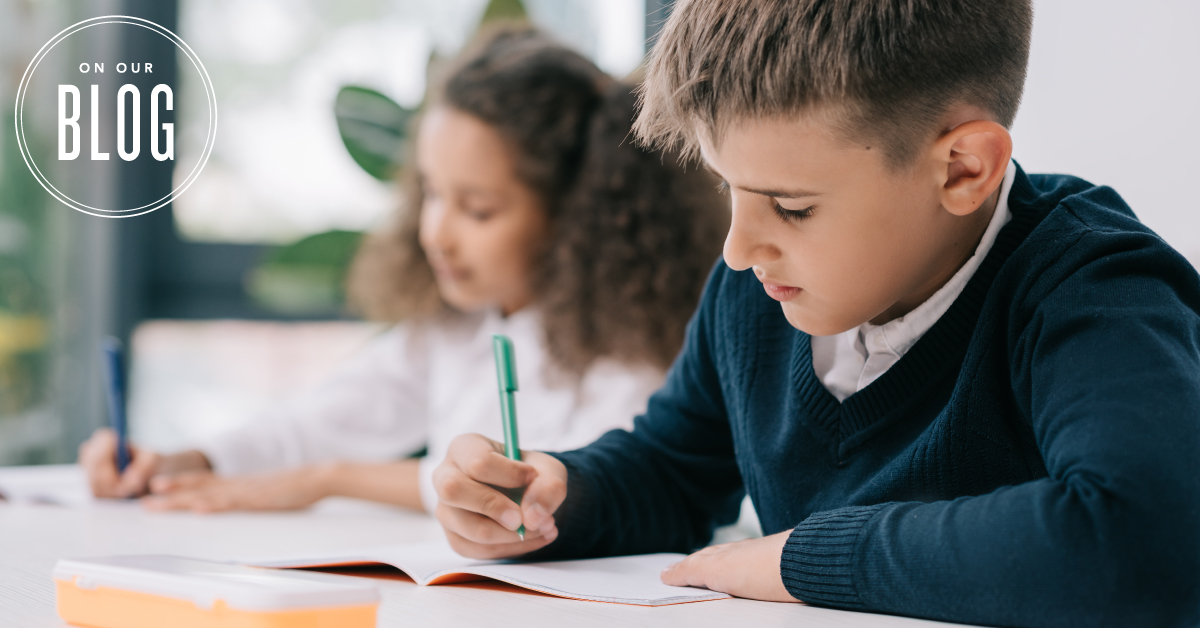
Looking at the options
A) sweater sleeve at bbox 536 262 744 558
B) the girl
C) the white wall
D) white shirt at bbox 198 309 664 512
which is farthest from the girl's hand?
the white wall

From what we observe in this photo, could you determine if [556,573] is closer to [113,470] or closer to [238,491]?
[238,491]

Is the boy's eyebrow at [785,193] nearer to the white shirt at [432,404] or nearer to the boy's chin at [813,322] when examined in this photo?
the boy's chin at [813,322]

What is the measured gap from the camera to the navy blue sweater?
1.32 ft

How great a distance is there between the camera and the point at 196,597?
376 mm

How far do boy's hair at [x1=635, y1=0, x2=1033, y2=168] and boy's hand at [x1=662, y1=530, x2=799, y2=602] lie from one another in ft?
0.72

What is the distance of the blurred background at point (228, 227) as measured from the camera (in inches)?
66.2

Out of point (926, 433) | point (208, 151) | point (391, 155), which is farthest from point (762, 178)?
point (208, 151)

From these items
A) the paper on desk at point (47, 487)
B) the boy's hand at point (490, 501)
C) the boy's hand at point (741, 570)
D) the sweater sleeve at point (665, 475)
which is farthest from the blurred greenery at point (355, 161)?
the boy's hand at point (741, 570)

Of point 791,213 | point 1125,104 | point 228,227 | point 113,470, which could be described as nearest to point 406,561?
point 791,213

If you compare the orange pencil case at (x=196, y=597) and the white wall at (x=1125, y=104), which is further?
the white wall at (x=1125, y=104)

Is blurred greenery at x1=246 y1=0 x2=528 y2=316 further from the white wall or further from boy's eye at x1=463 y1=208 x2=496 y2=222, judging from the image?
the white wall

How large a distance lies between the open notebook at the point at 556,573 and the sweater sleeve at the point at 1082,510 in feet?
0.24

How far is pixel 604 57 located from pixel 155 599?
1852 millimetres

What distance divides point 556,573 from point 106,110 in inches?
60.5
